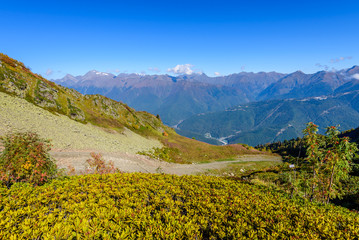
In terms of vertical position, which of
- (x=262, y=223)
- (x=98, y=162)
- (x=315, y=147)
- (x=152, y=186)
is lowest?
(x=98, y=162)

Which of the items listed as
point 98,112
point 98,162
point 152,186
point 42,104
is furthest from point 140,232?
point 98,112

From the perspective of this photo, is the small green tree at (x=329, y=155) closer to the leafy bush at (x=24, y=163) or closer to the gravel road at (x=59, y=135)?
the gravel road at (x=59, y=135)

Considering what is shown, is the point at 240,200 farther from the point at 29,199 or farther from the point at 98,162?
the point at 98,162

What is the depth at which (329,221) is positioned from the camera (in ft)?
23.2

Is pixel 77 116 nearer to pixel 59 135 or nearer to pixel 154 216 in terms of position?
pixel 59 135

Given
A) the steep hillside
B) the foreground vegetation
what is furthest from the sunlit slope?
the foreground vegetation

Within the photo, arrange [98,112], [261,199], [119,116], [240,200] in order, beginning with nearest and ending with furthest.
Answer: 1. [240,200]
2. [261,199]
3. [98,112]
4. [119,116]

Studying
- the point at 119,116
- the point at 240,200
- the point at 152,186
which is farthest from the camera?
the point at 119,116

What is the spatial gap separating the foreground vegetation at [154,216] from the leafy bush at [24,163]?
1.49 m

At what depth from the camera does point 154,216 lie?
677 cm

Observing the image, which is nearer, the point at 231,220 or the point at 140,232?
the point at 140,232

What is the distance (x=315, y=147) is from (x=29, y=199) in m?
22.5

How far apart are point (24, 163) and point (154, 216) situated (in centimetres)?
1034

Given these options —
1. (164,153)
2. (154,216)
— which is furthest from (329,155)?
(164,153)
